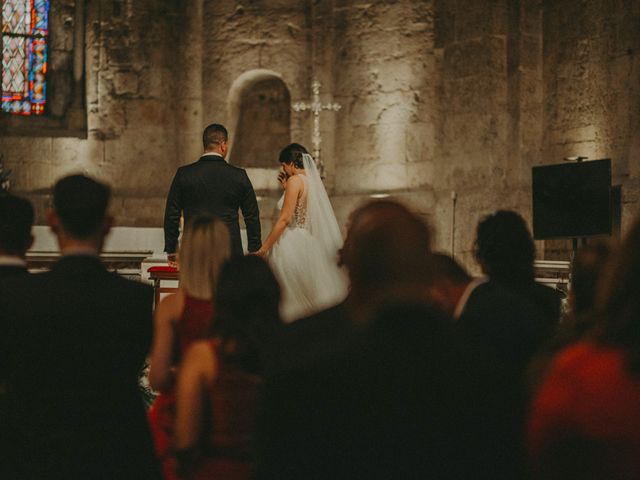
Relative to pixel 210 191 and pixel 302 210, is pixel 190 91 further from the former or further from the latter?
pixel 210 191

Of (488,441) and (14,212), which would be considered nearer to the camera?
(488,441)

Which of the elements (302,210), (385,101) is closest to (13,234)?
(302,210)

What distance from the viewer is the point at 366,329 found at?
1.83 meters

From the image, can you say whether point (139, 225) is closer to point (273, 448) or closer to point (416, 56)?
point (416, 56)

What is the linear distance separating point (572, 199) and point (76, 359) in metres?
8.43

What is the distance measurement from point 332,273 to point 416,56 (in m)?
6.52

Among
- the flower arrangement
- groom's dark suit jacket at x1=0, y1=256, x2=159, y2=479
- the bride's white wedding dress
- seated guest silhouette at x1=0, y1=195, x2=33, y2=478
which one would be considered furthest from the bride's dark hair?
the flower arrangement

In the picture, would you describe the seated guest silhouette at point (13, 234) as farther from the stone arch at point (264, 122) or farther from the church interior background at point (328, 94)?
the stone arch at point (264, 122)

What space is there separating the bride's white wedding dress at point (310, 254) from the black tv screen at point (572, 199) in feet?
10.4

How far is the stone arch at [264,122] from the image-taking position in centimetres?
1508

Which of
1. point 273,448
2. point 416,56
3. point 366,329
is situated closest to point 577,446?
point 366,329

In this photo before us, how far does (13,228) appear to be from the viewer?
10.3ft

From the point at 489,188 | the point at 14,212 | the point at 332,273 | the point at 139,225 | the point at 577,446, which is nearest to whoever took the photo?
the point at 577,446

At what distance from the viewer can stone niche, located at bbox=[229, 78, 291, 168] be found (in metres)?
15.1
